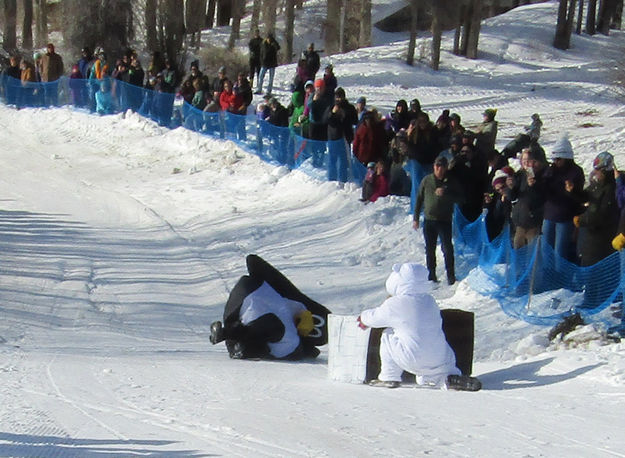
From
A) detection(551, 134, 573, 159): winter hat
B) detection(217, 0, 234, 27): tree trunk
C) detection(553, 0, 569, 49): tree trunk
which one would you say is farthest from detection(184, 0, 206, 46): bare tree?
detection(551, 134, 573, 159): winter hat

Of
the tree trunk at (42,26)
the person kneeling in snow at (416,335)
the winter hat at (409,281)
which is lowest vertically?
the tree trunk at (42,26)

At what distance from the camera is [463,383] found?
8.37 metres

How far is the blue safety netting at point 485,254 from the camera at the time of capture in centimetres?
1070

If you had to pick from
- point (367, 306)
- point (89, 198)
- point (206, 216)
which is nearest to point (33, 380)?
point (367, 306)

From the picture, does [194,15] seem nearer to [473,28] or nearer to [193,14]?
[193,14]

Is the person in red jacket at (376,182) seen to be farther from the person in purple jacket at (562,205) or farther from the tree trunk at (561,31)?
the tree trunk at (561,31)

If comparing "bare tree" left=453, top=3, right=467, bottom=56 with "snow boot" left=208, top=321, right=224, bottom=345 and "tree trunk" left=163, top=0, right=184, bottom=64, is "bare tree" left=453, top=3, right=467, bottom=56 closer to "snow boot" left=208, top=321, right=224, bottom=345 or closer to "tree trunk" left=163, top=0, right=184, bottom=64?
"tree trunk" left=163, top=0, right=184, bottom=64

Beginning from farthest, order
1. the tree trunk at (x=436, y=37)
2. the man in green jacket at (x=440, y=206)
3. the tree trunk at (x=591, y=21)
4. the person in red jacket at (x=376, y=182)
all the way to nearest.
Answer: the tree trunk at (x=591, y=21) < the tree trunk at (x=436, y=37) < the person in red jacket at (x=376, y=182) < the man in green jacket at (x=440, y=206)

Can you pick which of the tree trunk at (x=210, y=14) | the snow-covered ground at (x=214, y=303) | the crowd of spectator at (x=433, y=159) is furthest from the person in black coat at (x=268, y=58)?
the tree trunk at (x=210, y=14)

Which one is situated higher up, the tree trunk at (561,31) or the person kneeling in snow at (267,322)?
the tree trunk at (561,31)

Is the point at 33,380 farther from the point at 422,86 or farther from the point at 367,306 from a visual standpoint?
the point at 422,86

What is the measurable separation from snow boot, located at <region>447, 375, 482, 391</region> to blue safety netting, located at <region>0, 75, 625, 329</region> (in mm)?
2294

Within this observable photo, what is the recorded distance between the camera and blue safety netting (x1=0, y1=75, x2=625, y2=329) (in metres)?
10.7

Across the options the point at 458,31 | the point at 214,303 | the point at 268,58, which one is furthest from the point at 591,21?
the point at 214,303
